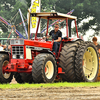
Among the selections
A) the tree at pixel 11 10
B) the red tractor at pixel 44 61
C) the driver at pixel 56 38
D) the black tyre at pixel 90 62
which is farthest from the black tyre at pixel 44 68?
the tree at pixel 11 10

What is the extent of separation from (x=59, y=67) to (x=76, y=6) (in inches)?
1428

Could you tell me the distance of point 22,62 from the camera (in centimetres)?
1132

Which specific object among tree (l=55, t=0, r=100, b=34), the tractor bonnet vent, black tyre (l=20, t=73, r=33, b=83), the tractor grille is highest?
tree (l=55, t=0, r=100, b=34)

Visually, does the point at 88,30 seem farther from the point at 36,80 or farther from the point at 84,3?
the point at 36,80

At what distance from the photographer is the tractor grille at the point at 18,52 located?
450 inches

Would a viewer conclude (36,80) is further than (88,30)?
No

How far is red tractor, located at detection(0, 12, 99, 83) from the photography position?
1094 cm

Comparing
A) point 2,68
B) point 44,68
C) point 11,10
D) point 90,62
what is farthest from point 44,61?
point 11,10

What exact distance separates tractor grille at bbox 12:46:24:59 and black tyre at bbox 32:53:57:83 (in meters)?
0.72

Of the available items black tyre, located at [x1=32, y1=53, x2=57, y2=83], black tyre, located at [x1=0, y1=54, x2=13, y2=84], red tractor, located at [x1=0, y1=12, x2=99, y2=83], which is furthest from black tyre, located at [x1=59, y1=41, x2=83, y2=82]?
black tyre, located at [x1=0, y1=54, x2=13, y2=84]

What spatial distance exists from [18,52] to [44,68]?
1216 millimetres

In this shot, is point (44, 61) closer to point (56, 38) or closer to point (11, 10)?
point (56, 38)

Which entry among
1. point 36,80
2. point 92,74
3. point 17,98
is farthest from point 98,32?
point 17,98

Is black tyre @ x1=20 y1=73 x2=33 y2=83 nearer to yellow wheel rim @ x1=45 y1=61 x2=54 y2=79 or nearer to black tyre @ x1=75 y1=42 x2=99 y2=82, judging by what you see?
yellow wheel rim @ x1=45 y1=61 x2=54 y2=79
